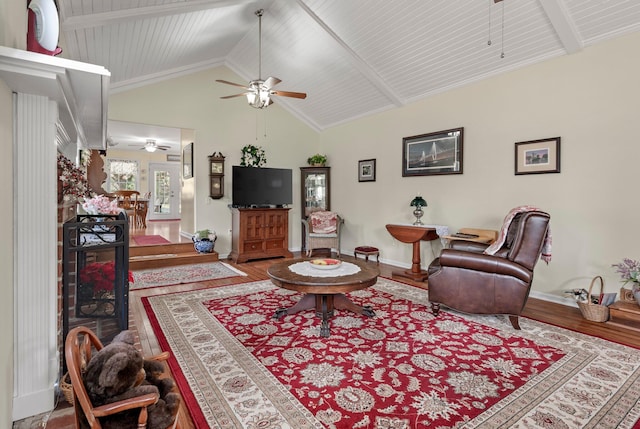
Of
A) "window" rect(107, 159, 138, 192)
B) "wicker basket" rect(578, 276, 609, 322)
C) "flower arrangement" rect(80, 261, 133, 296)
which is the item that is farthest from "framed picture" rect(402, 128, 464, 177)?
"window" rect(107, 159, 138, 192)

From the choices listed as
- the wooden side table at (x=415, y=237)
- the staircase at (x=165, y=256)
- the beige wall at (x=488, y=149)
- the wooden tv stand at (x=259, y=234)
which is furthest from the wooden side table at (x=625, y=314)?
the staircase at (x=165, y=256)

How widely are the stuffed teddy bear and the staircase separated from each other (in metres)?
4.10

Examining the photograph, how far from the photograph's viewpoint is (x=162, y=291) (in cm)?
376

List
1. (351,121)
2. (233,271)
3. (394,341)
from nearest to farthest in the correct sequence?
(394,341), (233,271), (351,121)

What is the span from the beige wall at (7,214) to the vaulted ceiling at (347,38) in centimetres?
126

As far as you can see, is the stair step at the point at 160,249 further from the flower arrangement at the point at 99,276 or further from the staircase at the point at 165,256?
the flower arrangement at the point at 99,276

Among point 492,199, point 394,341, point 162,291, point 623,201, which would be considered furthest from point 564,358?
point 162,291

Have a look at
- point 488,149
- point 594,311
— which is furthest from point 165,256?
point 594,311

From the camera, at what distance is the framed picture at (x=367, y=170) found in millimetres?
5750

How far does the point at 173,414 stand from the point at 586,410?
6.60 ft

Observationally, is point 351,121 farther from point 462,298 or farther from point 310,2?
point 462,298

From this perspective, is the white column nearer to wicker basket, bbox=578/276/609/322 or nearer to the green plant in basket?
wicker basket, bbox=578/276/609/322

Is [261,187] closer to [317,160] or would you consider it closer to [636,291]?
[317,160]

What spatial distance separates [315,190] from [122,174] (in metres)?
7.53
